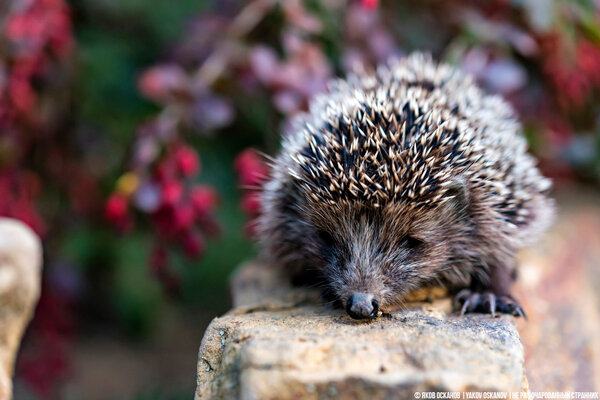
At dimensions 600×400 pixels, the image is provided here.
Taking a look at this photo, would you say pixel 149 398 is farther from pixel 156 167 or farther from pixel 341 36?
pixel 341 36

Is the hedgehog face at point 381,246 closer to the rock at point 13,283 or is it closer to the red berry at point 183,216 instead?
the red berry at point 183,216

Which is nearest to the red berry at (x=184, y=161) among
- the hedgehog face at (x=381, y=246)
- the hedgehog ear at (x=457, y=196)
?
the hedgehog face at (x=381, y=246)

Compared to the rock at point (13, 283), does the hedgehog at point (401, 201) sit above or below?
above

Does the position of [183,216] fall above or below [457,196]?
below

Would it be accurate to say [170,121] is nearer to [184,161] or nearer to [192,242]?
[184,161]

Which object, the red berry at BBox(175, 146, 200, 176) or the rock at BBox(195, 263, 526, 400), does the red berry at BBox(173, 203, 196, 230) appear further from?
the rock at BBox(195, 263, 526, 400)

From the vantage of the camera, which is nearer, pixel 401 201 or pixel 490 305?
pixel 401 201

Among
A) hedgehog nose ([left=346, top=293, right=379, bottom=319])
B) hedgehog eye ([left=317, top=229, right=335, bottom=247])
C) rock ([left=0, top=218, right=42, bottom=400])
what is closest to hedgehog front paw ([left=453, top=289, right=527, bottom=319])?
hedgehog nose ([left=346, top=293, right=379, bottom=319])

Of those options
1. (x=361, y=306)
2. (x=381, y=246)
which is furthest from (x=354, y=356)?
(x=381, y=246)
